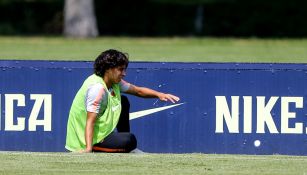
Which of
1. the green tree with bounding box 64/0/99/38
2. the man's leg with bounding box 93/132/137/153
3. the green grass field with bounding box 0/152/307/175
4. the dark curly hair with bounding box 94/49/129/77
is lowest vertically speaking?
the green grass field with bounding box 0/152/307/175

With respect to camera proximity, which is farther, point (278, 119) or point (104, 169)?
point (278, 119)

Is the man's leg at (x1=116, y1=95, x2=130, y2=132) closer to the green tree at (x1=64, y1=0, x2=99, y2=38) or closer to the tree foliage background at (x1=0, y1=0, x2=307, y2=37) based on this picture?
the green tree at (x1=64, y1=0, x2=99, y2=38)

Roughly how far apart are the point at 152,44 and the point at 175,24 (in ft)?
39.8

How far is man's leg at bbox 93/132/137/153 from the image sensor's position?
1185cm

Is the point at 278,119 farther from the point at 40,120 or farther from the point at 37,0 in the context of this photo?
the point at 37,0

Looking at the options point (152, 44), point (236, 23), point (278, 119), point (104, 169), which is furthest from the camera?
point (236, 23)

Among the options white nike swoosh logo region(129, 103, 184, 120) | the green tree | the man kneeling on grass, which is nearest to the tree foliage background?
the green tree

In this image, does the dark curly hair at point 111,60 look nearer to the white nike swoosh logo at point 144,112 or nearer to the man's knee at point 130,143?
the man's knee at point 130,143

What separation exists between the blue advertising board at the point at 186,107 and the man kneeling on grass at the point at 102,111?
2.35 meters

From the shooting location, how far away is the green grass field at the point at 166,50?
23.1m

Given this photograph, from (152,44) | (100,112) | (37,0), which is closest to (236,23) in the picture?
(37,0)

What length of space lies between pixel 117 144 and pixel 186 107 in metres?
2.73

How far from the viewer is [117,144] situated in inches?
468

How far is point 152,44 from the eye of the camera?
2961cm
